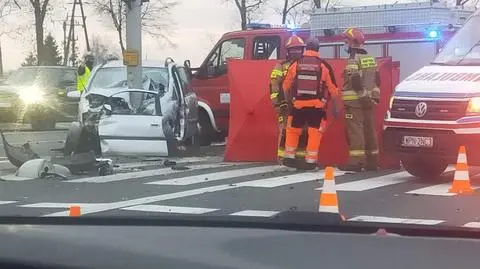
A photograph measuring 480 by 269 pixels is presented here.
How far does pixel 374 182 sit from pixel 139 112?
431 centimetres

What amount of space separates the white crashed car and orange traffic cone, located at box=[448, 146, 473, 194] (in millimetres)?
5022

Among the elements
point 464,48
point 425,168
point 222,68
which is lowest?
point 425,168

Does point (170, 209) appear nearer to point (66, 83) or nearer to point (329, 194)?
point (329, 194)

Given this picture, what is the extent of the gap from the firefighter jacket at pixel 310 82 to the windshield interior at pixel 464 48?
1491mm

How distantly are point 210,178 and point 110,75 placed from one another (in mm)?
4769

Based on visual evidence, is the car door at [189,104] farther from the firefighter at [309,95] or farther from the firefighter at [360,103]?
the firefighter at [360,103]

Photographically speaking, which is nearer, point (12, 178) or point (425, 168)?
point (425, 168)

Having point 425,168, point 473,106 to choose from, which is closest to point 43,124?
point 425,168

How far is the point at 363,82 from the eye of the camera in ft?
35.4

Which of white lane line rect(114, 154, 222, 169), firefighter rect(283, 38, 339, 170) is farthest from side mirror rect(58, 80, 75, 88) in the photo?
firefighter rect(283, 38, 339, 170)

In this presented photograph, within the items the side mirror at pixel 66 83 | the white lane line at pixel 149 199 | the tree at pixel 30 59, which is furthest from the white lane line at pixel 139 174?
the tree at pixel 30 59

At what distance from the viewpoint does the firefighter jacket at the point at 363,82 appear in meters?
10.8

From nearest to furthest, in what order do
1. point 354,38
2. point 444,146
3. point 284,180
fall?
point 444,146 → point 284,180 → point 354,38

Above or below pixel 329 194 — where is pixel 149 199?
below
